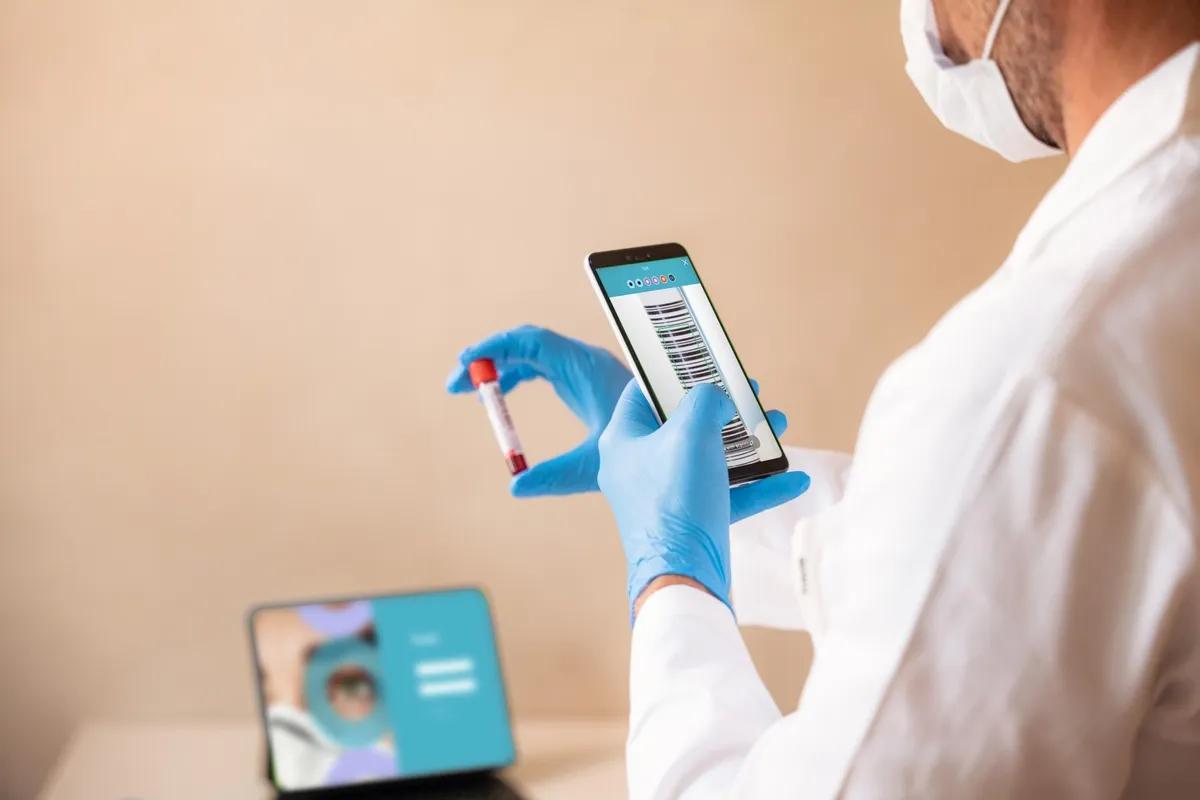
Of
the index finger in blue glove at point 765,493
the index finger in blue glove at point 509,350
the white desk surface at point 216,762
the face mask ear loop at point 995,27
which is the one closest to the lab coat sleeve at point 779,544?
the index finger in blue glove at point 765,493

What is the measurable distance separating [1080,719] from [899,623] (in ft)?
0.25

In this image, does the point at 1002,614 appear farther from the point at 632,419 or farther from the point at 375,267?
the point at 375,267

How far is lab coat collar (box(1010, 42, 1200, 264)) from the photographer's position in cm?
50

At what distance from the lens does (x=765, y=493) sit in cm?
84

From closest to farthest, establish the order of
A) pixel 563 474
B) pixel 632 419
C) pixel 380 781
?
pixel 632 419
pixel 563 474
pixel 380 781

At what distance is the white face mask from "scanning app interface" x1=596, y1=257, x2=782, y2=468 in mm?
228

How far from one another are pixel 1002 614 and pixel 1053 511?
0.04m

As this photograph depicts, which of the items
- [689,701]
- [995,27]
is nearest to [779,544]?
[689,701]

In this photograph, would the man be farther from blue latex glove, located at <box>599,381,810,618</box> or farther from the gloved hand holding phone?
the gloved hand holding phone

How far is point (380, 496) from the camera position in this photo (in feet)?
4.42

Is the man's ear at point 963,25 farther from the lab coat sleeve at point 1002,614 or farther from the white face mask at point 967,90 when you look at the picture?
the lab coat sleeve at point 1002,614

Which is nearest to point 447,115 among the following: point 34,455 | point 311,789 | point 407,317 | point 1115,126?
point 407,317

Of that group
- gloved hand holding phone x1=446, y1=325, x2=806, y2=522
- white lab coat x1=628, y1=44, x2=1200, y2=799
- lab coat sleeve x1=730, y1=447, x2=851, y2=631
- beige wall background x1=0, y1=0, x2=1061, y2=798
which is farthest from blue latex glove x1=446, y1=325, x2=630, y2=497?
white lab coat x1=628, y1=44, x2=1200, y2=799

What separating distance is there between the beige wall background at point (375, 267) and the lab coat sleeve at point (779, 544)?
1.04 ft
